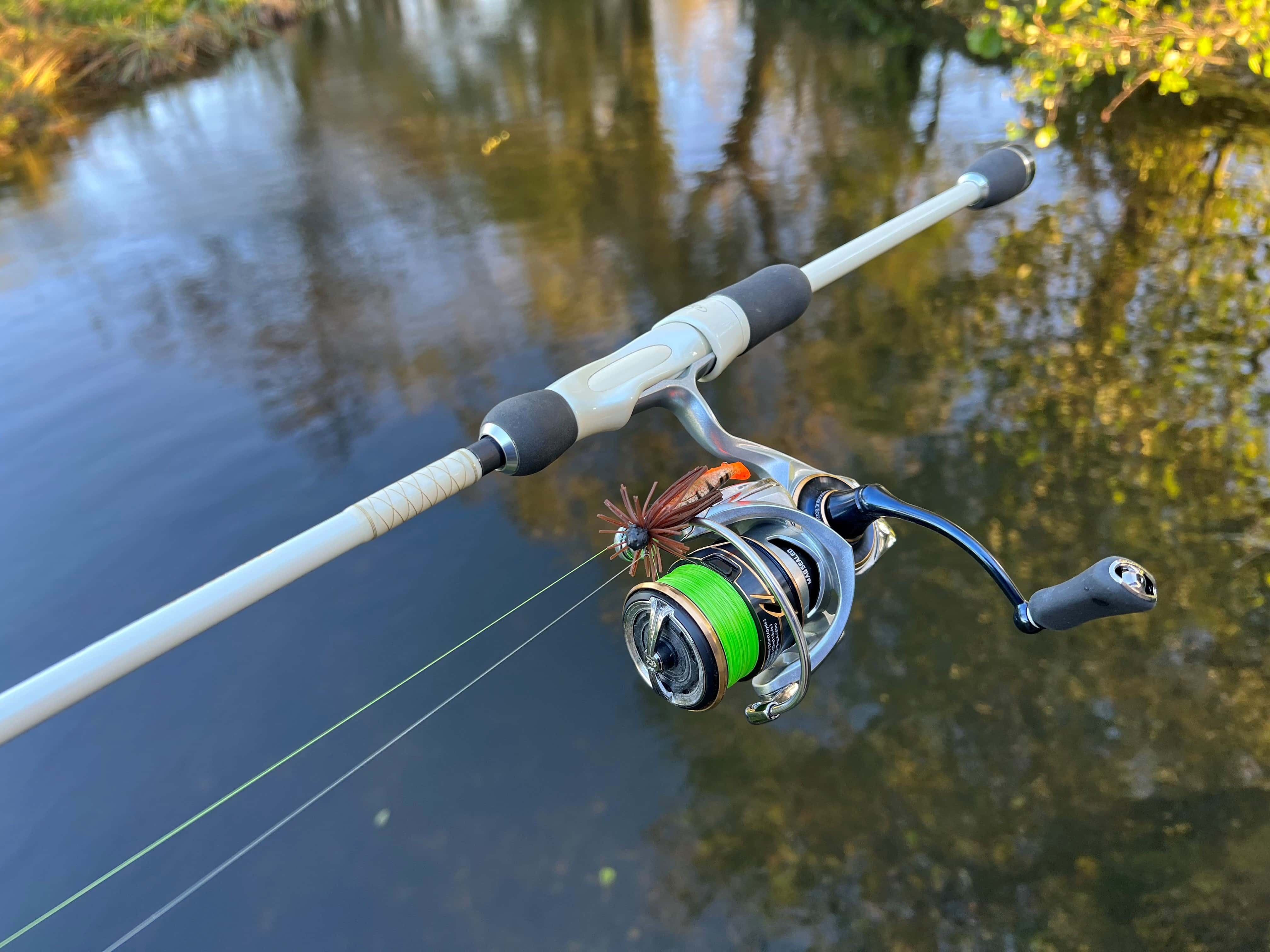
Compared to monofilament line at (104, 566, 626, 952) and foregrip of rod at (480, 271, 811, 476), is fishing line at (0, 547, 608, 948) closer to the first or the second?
monofilament line at (104, 566, 626, 952)

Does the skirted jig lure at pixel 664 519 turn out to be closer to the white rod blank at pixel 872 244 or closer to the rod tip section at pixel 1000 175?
the white rod blank at pixel 872 244

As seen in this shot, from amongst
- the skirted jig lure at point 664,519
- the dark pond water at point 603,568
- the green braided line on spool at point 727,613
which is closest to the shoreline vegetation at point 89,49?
the dark pond water at point 603,568

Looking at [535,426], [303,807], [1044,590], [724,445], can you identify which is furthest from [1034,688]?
[303,807]

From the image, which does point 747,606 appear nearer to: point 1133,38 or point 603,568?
point 603,568

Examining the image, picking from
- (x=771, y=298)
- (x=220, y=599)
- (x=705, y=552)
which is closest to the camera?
(x=220, y=599)

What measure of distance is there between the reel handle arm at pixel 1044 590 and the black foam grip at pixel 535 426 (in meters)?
0.61

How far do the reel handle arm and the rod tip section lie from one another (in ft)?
4.31

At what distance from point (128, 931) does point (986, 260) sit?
5.41m

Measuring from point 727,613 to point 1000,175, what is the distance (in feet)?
5.96

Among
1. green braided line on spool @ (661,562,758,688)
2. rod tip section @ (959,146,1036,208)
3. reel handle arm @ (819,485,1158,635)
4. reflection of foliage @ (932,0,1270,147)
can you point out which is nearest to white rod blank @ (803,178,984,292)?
rod tip section @ (959,146,1036,208)

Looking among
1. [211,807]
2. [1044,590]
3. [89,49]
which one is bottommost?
[211,807]

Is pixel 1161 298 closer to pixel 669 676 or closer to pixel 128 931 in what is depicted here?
pixel 669 676

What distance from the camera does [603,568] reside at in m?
3.65

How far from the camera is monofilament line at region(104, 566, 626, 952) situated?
2527mm
